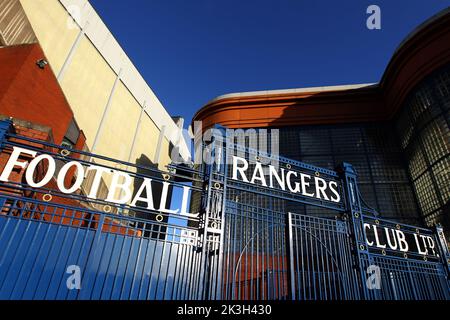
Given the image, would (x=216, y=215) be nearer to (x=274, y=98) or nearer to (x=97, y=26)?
(x=274, y=98)

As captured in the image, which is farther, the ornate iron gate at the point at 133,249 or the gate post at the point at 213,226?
the gate post at the point at 213,226

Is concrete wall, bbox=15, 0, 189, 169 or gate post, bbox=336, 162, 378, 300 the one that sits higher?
concrete wall, bbox=15, 0, 189, 169

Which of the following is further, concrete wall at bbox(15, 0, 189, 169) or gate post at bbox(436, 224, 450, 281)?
concrete wall at bbox(15, 0, 189, 169)

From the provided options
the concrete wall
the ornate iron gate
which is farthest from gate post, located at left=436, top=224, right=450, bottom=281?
the concrete wall

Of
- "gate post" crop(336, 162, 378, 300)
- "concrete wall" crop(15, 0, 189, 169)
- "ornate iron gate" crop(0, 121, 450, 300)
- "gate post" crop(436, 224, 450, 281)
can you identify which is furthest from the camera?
"concrete wall" crop(15, 0, 189, 169)

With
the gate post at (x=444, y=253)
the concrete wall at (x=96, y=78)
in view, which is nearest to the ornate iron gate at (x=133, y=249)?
the gate post at (x=444, y=253)

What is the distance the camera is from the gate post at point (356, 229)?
5.93 meters

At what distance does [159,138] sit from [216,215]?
796 inches

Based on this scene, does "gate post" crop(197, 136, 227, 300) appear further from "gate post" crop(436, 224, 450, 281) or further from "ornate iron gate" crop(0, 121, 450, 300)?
"gate post" crop(436, 224, 450, 281)

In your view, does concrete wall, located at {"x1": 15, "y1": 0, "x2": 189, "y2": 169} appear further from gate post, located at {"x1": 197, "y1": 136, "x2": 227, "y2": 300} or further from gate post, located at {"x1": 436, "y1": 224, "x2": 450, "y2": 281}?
gate post, located at {"x1": 436, "y1": 224, "x2": 450, "y2": 281}

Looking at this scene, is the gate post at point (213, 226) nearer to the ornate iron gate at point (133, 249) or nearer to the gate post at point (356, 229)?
the ornate iron gate at point (133, 249)

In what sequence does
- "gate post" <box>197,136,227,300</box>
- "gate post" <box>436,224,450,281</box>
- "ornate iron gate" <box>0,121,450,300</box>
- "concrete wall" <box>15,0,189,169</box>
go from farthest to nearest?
"concrete wall" <box>15,0,189,169</box> < "gate post" <box>436,224,450,281</box> < "gate post" <box>197,136,227,300</box> < "ornate iron gate" <box>0,121,450,300</box>

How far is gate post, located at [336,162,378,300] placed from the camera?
5930 millimetres
